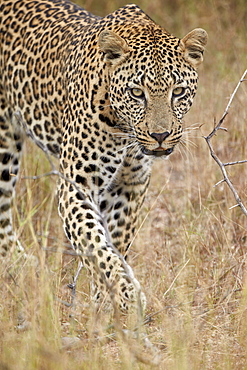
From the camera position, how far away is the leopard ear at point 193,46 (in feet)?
17.0

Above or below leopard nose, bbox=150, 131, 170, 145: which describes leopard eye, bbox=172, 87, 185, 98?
above

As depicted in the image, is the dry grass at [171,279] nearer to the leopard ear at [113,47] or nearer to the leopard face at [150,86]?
the leopard face at [150,86]

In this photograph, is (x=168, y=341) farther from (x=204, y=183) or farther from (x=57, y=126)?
(x=204, y=183)

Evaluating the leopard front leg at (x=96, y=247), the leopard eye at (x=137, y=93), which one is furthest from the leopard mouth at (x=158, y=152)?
the leopard front leg at (x=96, y=247)

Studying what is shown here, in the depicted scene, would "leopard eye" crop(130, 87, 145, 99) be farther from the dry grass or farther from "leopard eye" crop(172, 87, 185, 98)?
the dry grass

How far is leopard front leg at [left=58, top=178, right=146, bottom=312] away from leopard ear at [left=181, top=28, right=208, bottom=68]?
3.78ft

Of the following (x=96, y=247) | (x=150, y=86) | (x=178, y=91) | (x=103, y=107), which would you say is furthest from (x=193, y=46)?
(x=96, y=247)

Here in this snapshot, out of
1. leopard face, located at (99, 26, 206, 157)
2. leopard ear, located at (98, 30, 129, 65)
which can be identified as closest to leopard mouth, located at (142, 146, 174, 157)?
leopard face, located at (99, 26, 206, 157)

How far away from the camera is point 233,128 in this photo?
736 centimetres

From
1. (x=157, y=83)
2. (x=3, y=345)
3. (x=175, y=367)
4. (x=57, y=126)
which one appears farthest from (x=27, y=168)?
(x=175, y=367)

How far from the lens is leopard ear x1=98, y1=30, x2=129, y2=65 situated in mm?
5051

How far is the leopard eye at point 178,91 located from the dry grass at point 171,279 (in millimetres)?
395

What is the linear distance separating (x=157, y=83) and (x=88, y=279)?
1485 millimetres

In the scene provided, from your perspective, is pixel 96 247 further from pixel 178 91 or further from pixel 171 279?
pixel 178 91
